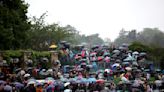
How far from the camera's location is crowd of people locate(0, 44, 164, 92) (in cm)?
1998

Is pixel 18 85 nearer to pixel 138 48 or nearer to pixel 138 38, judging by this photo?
pixel 138 48

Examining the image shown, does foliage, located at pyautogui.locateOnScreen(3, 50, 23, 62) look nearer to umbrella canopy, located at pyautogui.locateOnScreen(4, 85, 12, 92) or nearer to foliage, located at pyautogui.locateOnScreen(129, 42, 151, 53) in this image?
umbrella canopy, located at pyautogui.locateOnScreen(4, 85, 12, 92)

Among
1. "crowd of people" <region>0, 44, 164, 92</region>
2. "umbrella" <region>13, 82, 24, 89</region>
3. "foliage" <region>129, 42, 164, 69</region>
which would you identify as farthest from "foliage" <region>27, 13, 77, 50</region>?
"umbrella" <region>13, 82, 24, 89</region>

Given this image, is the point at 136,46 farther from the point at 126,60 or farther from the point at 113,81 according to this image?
the point at 113,81

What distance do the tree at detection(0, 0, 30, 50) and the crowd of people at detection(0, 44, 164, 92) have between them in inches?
140

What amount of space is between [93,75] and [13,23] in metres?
9.20

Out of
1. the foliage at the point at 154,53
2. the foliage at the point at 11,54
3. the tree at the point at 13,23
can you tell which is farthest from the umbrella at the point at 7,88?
the foliage at the point at 154,53

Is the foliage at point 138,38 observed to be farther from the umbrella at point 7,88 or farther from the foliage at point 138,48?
the umbrella at point 7,88

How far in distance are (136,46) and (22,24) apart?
9567mm

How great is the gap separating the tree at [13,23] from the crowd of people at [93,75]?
3555 mm

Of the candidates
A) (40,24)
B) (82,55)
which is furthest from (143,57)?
(40,24)

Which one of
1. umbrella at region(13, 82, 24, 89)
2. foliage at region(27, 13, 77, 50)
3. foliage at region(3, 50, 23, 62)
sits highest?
foliage at region(27, 13, 77, 50)

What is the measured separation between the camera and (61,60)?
2773 cm

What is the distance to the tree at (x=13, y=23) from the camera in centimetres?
2788
